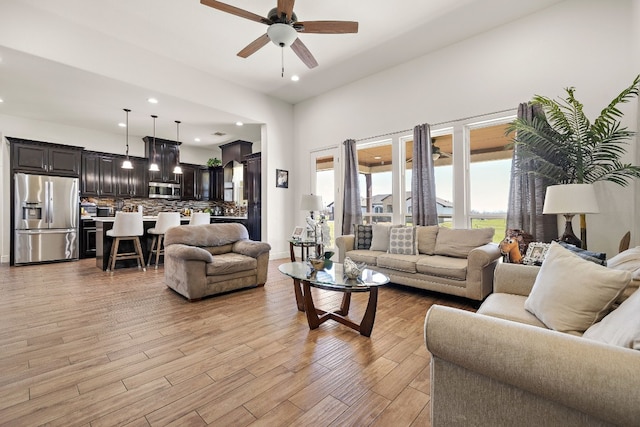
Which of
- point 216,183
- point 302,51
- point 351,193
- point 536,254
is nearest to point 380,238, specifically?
point 351,193

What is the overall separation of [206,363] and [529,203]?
3841mm

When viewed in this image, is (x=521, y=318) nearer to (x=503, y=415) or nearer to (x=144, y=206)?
(x=503, y=415)

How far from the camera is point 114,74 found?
4059 mm

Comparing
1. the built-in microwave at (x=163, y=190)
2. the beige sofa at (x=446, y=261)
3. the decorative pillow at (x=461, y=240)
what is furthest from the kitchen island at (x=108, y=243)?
the decorative pillow at (x=461, y=240)

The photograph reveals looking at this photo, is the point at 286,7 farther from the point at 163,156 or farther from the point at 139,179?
the point at 139,179

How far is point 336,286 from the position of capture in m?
2.32

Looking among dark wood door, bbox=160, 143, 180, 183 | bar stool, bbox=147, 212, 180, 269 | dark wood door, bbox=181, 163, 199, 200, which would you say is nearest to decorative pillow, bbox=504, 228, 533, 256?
bar stool, bbox=147, 212, 180, 269

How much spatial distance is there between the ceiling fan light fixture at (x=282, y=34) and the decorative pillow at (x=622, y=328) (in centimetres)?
334

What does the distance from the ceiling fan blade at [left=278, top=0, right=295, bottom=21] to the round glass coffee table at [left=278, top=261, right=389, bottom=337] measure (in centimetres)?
257

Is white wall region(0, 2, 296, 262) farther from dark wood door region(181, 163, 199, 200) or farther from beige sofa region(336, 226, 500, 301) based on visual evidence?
beige sofa region(336, 226, 500, 301)

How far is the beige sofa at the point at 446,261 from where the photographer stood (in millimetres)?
3131

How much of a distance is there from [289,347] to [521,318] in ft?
5.12

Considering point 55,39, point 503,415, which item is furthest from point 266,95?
point 503,415

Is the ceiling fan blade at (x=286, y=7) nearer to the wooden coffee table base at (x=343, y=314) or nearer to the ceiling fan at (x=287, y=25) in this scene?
the ceiling fan at (x=287, y=25)
